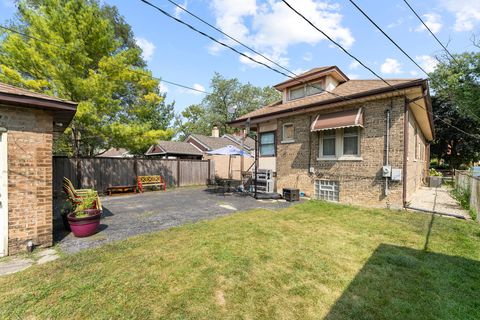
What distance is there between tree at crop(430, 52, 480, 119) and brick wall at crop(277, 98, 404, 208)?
49.0 feet

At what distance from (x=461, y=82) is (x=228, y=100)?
103 ft

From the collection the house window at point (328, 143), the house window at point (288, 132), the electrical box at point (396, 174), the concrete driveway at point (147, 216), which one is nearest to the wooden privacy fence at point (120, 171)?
the concrete driveway at point (147, 216)

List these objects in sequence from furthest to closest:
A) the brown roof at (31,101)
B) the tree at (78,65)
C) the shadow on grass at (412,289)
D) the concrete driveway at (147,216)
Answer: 1. the tree at (78,65)
2. the concrete driveway at (147,216)
3. the brown roof at (31,101)
4. the shadow on grass at (412,289)

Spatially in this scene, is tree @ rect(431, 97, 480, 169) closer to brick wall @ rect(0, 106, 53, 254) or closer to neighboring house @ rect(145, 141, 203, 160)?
neighboring house @ rect(145, 141, 203, 160)

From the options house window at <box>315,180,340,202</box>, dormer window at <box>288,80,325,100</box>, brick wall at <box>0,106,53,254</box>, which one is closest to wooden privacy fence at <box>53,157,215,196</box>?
brick wall at <box>0,106,53,254</box>

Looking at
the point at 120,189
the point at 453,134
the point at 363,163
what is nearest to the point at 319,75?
the point at 363,163

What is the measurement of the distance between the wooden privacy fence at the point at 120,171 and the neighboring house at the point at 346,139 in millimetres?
6492

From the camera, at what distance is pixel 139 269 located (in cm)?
369

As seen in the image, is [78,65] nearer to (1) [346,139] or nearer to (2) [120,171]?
(2) [120,171]

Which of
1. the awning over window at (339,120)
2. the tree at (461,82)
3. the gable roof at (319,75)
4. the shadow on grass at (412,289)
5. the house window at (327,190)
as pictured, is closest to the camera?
the shadow on grass at (412,289)

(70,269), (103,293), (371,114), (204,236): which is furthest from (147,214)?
(371,114)

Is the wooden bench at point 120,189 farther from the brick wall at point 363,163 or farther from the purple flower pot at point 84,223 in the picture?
the brick wall at point 363,163

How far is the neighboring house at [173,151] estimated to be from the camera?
23391 millimetres

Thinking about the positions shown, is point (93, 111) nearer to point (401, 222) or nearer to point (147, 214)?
point (147, 214)
